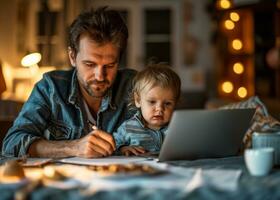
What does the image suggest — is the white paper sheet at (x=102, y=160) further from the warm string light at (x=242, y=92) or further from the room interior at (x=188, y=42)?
the warm string light at (x=242, y=92)

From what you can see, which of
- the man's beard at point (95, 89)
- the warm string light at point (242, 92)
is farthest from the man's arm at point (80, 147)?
the warm string light at point (242, 92)

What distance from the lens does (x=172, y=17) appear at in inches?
310

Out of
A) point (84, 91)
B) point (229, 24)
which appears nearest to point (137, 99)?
point (84, 91)

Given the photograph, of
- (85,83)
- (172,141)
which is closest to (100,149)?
(172,141)

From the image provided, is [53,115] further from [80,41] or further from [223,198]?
[223,198]

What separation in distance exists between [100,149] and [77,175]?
32 centimetres

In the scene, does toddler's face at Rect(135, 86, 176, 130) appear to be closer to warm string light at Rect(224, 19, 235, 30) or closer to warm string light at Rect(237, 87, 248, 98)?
warm string light at Rect(237, 87, 248, 98)

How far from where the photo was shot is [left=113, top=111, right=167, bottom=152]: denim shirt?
1.80 m

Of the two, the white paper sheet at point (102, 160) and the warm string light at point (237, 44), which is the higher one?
the warm string light at point (237, 44)

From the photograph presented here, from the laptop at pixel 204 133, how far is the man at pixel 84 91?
43 cm

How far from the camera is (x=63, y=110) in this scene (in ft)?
6.32

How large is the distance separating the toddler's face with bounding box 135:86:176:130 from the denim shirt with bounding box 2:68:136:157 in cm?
21

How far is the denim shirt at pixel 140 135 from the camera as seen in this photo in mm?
1798

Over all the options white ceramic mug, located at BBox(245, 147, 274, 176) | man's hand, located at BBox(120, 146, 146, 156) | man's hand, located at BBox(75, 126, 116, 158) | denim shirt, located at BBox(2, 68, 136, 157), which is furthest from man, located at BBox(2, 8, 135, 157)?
white ceramic mug, located at BBox(245, 147, 274, 176)
